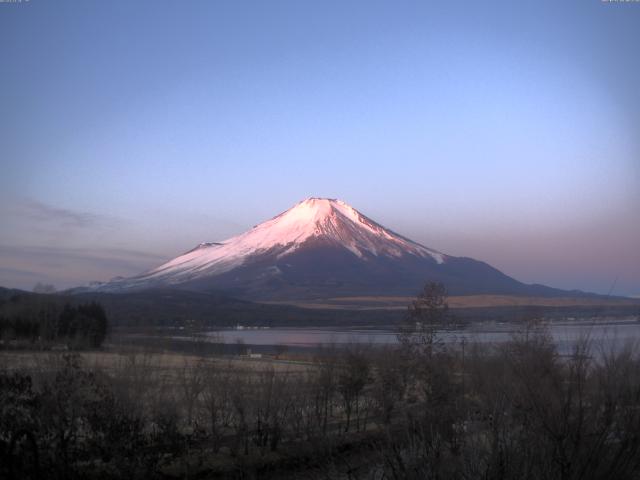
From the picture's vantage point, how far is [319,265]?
150 m

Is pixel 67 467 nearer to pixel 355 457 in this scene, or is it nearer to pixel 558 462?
pixel 355 457

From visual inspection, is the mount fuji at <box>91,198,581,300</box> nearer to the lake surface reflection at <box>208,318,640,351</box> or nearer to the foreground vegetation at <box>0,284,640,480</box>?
the lake surface reflection at <box>208,318,640,351</box>

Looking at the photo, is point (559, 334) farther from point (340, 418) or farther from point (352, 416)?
point (340, 418)

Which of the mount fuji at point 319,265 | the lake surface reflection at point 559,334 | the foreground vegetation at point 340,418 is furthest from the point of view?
the mount fuji at point 319,265

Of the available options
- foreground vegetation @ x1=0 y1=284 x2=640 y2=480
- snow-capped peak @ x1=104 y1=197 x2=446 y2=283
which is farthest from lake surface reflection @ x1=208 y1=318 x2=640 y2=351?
snow-capped peak @ x1=104 y1=197 x2=446 y2=283

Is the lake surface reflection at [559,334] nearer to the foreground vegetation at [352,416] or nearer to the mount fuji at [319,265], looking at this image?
the foreground vegetation at [352,416]

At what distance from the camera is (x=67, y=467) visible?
30.9ft

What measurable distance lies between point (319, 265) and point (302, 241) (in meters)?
13.9

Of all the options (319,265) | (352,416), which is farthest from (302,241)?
(352,416)

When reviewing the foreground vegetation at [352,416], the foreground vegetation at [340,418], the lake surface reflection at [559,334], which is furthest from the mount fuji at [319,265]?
the foreground vegetation at [340,418]

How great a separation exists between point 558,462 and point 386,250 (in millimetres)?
150604

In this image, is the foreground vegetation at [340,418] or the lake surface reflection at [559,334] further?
the lake surface reflection at [559,334]

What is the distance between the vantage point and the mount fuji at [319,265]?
5236 inches

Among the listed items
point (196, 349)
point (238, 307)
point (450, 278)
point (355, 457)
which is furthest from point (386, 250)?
point (355, 457)
